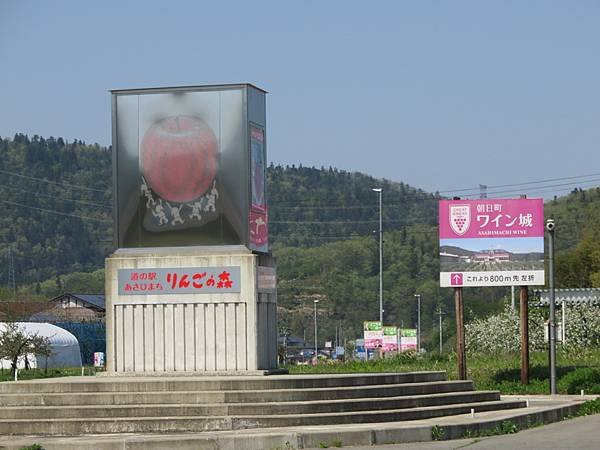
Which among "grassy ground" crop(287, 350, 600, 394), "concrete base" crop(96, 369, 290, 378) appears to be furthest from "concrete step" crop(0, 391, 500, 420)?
"grassy ground" crop(287, 350, 600, 394)

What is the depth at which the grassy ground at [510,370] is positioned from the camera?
34.7 m

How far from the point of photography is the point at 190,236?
26516mm

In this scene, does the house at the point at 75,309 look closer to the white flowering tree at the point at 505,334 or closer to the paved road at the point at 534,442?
the white flowering tree at the point at 505,334

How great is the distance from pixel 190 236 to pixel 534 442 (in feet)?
30.3

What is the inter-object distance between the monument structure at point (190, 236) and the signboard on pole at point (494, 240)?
916 cm

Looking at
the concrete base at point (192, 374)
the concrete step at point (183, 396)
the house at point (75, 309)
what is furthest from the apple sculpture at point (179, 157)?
the house at point (75, 309)

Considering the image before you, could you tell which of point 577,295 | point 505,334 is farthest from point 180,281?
point 577,295

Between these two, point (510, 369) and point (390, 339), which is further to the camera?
point (390, 339)

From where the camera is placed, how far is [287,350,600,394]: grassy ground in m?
34.7

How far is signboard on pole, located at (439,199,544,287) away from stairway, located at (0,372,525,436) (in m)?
10.7

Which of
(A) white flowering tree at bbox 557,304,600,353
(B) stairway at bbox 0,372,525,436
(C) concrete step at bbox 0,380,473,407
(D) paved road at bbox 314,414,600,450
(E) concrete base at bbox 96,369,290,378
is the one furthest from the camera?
(A) white flowering tree at bbox 557,304,600,353

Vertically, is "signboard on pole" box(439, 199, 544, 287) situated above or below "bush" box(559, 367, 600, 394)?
above

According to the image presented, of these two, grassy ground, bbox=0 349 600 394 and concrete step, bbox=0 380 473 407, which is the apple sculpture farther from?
grassy ground, bbox=0 349 600 394

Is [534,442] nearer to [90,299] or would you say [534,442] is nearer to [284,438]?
[284,438]
